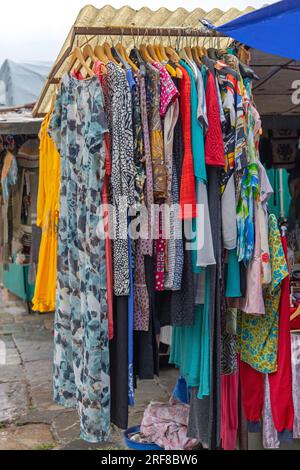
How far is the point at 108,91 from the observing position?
287cm

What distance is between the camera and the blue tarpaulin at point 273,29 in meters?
2.65

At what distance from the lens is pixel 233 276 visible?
116 inches

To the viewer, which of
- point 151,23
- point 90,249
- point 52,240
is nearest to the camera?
point 90,249

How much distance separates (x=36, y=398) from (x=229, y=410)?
90.1 inches

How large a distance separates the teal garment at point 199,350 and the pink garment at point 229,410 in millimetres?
225

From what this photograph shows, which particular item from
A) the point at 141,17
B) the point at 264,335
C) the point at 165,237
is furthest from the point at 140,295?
the point at 141,17

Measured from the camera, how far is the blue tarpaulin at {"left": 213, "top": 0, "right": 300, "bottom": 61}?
265cm

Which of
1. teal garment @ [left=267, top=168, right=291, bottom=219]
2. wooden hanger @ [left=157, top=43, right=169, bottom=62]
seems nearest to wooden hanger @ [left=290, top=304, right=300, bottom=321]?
wooden hanger @ [left=157, top=43, right=169, bottom=62]

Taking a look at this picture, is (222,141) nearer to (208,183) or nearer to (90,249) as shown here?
(208,183)

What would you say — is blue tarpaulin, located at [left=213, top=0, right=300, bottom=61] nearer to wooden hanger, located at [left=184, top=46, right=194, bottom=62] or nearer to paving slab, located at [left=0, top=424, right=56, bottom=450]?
wooden hanger, located at [left=184, top=46, right=194, bottom=62]

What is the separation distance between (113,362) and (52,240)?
90 cm

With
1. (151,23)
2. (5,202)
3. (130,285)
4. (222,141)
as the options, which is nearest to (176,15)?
(151,23)

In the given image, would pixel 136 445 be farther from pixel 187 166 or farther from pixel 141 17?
pixel 141 17

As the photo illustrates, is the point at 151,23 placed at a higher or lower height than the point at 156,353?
higher
